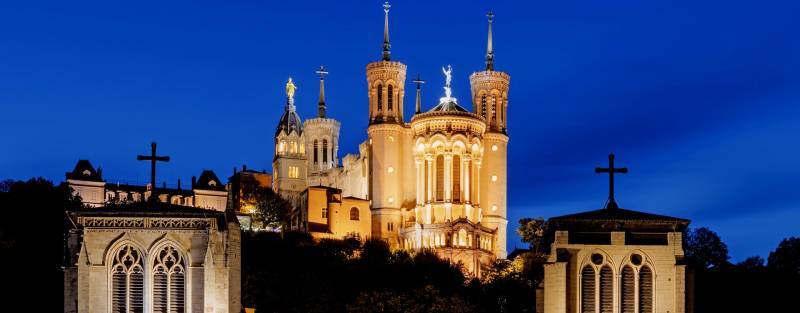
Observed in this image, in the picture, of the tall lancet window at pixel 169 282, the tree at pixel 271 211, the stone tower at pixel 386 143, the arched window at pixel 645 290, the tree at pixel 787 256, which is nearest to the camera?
the tall lancet window at pixel 169 282

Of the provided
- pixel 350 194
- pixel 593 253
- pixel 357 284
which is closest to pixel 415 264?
pixel 357 284

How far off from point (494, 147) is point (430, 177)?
9.92 meters

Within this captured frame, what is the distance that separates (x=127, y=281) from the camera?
107 ft

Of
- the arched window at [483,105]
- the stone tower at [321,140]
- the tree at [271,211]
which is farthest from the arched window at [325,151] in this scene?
the arched window at [483,105]

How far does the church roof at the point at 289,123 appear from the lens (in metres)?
136

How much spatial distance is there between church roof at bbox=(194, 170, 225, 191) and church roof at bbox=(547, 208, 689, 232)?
9158 centimetres

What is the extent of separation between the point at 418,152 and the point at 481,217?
827 centimetres

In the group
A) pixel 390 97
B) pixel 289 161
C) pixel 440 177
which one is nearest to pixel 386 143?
pixel 390 97

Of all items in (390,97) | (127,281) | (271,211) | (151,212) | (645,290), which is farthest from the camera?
(271,211)

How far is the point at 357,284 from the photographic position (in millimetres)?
72125

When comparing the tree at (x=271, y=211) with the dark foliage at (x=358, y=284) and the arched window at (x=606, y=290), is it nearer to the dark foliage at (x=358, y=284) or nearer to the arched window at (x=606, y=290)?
the dark foliage at (x=358, y=284)

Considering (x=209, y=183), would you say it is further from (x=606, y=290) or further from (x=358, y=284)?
(x=606, y=290)

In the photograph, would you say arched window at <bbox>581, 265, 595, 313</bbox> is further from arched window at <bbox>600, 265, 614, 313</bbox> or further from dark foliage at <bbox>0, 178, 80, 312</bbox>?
dark foliage at <bbox>0, 178, 80, 312</bbox>

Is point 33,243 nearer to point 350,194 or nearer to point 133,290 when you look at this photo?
point 133,290
